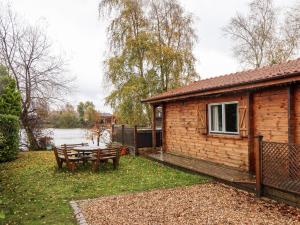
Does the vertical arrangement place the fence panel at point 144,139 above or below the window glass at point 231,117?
below

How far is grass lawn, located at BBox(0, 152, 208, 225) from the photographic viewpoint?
5.86 metres

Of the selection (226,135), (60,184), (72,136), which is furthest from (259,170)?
(72,136)

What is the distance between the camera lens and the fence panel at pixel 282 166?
19.9ft

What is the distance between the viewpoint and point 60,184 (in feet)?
27.3

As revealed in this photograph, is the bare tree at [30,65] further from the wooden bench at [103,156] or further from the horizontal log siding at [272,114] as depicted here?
the horizontal log siding at [272,114]

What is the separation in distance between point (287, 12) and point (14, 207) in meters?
23.3

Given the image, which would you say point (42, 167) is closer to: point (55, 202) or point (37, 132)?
point (55, 202)

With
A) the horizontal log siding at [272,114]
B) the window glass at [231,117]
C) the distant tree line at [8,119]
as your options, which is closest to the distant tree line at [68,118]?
the distant tree line at [8,119]

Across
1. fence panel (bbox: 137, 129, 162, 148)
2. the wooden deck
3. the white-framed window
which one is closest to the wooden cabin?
the white-framed window

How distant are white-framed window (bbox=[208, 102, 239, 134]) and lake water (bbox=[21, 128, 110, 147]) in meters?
10.1

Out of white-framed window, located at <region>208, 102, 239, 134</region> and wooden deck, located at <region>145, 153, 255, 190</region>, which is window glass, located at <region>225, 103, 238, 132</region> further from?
wooden deck, located at <region>145, 153, 255, 190</region>

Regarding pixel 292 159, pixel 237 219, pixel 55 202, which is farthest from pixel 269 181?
pixel 55 202

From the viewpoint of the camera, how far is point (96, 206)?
20.4 ft

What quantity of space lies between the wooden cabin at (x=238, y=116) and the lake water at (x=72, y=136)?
8.60 meters
